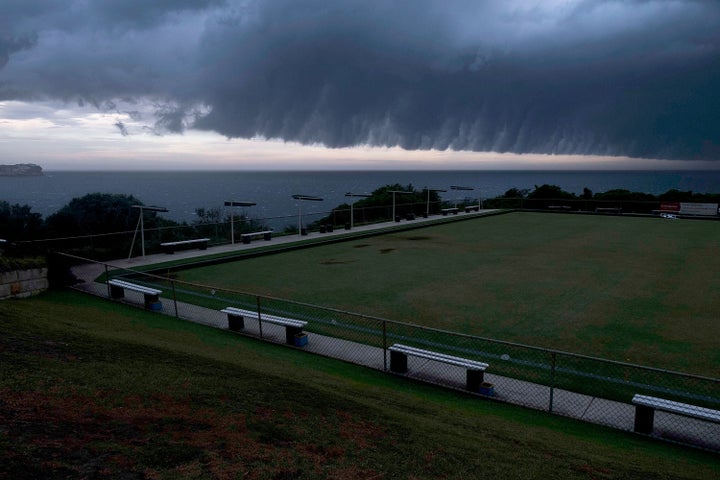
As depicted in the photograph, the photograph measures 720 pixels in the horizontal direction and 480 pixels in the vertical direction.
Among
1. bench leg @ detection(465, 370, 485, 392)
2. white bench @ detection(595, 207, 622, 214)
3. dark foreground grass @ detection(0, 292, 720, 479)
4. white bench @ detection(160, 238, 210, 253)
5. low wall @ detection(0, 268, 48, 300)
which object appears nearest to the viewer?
dark foreground grass @ detection(0, 292, 720, 479)

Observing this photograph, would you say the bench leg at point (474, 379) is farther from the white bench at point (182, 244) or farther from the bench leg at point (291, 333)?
the white bench at point (182, 244)

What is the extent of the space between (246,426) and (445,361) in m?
4.50

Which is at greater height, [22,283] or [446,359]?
[22,283]

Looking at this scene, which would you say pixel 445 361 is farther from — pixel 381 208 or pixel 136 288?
pixel 381 208

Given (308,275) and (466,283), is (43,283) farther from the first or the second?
(466,283)

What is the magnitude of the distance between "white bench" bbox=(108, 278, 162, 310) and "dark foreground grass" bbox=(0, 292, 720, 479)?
14.0 feet

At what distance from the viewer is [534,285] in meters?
15.5

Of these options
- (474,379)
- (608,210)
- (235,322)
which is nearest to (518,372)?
(474,379)

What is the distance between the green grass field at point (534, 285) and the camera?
1082 centimetres

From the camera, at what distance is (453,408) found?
7434 mm

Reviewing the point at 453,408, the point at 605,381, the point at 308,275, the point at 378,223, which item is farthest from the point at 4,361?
the point at 378,223

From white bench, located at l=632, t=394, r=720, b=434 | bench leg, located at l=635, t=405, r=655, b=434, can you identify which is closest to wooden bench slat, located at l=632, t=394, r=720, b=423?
white bench, located at l=632, t=394, r=720, b=434

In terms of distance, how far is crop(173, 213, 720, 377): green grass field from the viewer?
426 inches

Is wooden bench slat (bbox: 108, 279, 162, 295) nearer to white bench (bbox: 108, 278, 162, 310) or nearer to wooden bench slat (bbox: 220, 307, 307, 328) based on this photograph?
white bench (bbox: 108, 278, 162, 310)
